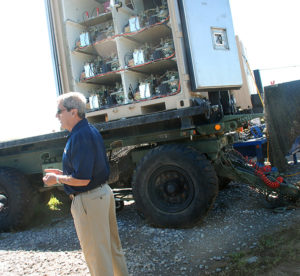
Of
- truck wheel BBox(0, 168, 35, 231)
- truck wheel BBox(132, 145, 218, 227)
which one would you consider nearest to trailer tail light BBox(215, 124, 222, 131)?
truck wheel BBox(132, 145, 218, 227)

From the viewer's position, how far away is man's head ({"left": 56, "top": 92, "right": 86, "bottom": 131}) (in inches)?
110

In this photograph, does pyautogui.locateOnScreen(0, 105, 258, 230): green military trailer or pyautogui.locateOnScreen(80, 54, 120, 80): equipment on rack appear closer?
pyautogui.locateOnScreen(0, 105, 258, 230): green military trailer

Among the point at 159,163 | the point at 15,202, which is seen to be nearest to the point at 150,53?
the point at 159,163

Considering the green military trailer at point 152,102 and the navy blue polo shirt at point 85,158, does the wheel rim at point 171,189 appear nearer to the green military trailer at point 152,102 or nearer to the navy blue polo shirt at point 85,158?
the green military trailer at point 152,102

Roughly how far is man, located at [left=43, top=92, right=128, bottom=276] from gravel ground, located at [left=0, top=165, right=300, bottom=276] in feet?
3.81

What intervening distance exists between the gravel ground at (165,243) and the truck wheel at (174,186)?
0.72 ft

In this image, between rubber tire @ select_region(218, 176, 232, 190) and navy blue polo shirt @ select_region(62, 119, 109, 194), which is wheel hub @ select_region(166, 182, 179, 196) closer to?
rubber tire @ select_region(218, 176, 232, 190)

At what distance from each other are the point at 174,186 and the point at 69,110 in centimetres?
257

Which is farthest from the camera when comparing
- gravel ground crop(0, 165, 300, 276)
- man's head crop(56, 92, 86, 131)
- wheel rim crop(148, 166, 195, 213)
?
wheel rim crop(148, 166, 195, 213)

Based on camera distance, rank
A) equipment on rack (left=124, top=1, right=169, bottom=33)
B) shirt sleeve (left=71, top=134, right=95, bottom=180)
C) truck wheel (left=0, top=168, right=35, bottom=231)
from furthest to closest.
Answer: truck wheel (left=0, top=168, right=35, bottom=231)
equipment on rack (left=124, top=1, right=169, bottom=33)
shirt sleeve (left=71, top=134, right=95, bottom=180)

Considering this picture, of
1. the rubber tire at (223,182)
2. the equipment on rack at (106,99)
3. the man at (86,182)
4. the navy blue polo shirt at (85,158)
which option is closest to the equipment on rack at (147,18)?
the equipment on rack at (106,99)

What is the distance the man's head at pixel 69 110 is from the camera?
2807mm

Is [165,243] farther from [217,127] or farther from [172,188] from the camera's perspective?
[217,127]

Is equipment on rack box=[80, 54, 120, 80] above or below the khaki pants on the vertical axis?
above
